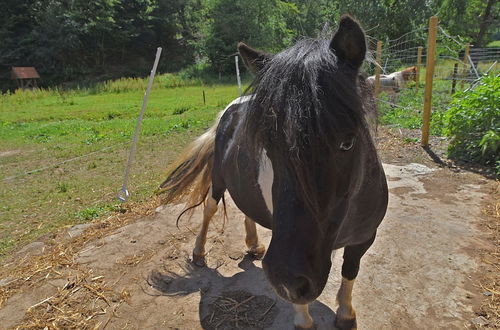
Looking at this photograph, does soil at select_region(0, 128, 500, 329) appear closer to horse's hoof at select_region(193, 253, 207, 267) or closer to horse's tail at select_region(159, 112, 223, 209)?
horse's hoof at select_region(193, 253, 207, 267)

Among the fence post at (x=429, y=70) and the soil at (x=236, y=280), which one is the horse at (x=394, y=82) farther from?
the soil at (x=236, y=280)

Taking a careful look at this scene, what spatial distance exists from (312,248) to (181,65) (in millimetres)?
37682

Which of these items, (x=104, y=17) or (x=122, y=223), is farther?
(x=104, y=17)

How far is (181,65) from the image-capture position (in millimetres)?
36344

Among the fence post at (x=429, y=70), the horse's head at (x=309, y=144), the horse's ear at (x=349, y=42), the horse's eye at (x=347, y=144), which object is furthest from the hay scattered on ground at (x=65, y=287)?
the fence post at (x=429, y=70)

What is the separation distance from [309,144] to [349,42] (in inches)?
20.5

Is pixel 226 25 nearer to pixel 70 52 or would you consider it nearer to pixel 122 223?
pixel 70 52

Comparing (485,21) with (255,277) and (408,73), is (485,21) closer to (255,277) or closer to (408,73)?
(408,73)

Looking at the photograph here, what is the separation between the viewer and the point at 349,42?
1.40 meters

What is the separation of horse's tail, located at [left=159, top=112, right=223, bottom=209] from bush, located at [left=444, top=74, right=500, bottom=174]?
398cm

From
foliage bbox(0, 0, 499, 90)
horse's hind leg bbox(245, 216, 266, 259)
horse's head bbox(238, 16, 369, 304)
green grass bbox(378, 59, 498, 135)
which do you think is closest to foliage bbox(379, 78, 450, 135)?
green grass bbox(378, 59, 498, 135)

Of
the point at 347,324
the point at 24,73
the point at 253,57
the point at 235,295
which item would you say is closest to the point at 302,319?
the point at 347,324

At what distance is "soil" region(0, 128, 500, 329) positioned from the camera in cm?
243

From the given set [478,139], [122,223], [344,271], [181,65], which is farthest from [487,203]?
[181,65]
